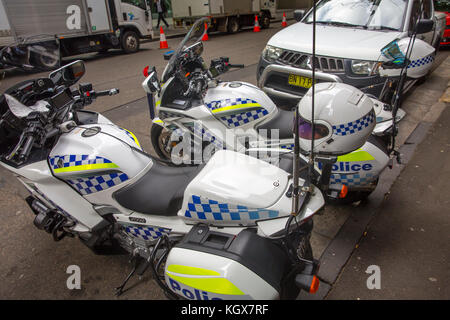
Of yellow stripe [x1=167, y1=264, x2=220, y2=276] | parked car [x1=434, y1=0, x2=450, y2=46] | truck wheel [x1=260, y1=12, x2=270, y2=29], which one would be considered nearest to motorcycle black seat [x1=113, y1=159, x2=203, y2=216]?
yellow stripe [x1=167, y1=264, x2=220, y2=276]

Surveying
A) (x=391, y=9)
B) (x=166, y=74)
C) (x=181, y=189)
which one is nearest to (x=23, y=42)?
(x=166, y=74)

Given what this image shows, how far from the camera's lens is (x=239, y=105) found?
2.95 meters

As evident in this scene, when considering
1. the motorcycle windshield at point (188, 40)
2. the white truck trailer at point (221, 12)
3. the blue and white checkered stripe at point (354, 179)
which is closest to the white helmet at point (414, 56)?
the blue and white checkered stripe at point (354, 179)

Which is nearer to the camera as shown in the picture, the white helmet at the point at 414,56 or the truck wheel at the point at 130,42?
the white helmet at the point at 414,56

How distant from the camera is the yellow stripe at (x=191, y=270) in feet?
4.62

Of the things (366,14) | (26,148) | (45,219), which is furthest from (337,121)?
(366,14)

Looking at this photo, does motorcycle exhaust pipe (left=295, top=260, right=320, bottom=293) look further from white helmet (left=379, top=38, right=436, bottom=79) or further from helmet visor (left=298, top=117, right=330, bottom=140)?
white helmet (left=379, top=38, right=436, bottom=79)

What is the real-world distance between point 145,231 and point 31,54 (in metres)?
1.45

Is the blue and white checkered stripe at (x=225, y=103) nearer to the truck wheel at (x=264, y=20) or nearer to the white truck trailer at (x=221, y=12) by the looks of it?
the white truck trailer at (x=221, y=12)

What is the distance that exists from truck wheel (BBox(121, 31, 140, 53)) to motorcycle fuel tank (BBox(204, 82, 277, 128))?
9447mm

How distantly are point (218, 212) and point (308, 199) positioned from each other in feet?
1.56

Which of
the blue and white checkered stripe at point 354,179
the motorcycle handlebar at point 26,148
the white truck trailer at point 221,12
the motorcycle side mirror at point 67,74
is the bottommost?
the blue and white checkered stripe at point 354,179

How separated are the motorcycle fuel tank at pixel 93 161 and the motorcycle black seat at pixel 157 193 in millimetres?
79
